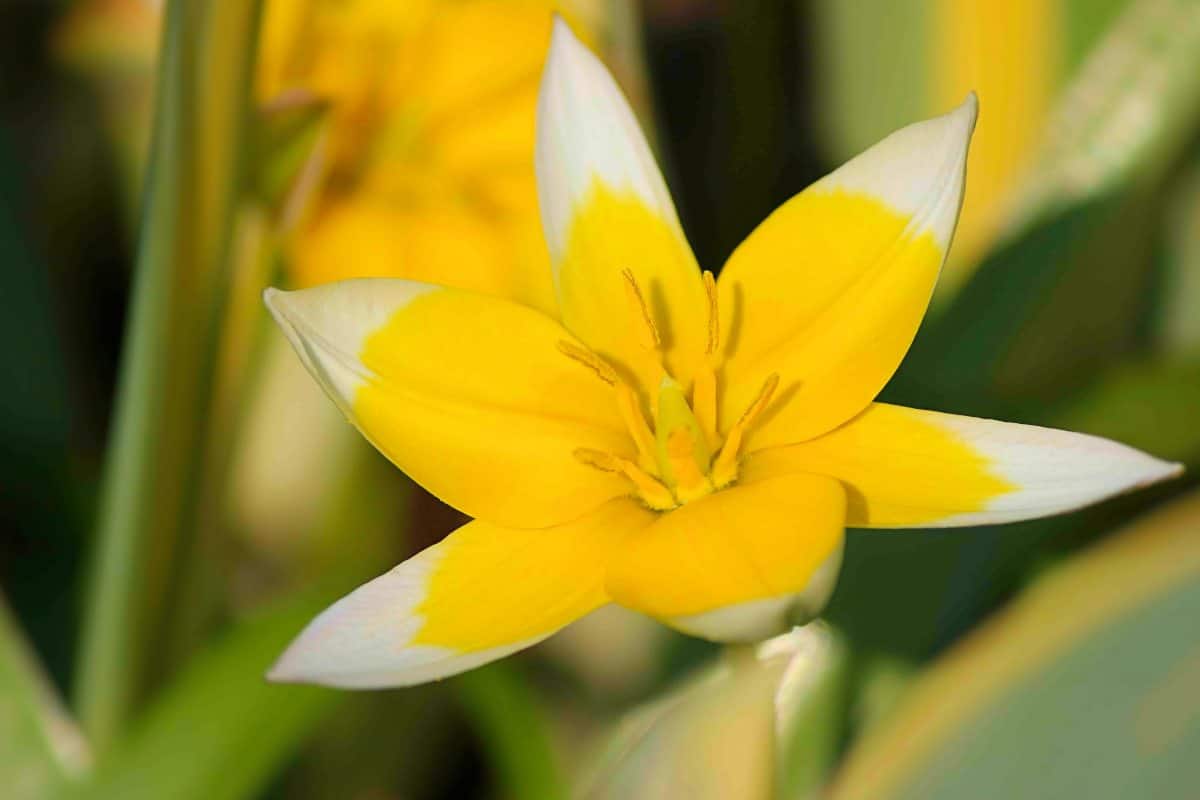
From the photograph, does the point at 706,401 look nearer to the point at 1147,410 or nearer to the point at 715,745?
the point at 715,745

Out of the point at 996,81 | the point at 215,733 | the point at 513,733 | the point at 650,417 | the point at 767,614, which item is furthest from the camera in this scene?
the point at 996,81

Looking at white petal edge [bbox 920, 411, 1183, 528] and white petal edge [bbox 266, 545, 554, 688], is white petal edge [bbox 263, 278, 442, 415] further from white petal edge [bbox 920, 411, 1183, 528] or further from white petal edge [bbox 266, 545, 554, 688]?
white petal edge [bbox 920, 411, 1183, 528]

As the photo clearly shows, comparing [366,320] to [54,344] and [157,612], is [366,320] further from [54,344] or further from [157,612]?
[54,344]

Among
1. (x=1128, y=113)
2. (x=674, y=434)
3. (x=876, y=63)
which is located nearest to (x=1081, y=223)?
(x=1128, y=113)

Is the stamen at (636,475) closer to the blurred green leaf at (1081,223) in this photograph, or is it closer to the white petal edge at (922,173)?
the white petal edge at (922,173)

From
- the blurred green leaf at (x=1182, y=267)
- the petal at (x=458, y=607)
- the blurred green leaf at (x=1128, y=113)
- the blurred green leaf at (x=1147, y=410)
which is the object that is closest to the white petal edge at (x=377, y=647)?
the petal at (x=458, y=607)
